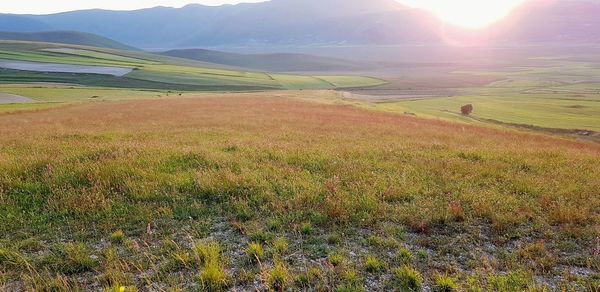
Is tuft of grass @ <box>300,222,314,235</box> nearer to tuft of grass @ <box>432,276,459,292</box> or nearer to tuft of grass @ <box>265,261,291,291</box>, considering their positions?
tuft of grass @ <box>265,261,291,291</box>

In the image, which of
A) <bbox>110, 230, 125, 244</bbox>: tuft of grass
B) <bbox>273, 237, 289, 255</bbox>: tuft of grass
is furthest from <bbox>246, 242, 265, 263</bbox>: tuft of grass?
<bbox>110, 230, 125, 244</bbox>: tuft of grass

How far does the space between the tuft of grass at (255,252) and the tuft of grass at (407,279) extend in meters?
2.42

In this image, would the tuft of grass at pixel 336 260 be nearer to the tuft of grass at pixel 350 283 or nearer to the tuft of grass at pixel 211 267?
the tuft of grass at pixel 350 283

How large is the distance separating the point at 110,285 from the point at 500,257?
6.99m

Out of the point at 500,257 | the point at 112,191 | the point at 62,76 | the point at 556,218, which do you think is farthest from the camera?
A: the point at 62,76

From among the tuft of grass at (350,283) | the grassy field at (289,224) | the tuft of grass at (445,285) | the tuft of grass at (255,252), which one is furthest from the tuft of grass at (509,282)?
the tuft of grass at (255,252)

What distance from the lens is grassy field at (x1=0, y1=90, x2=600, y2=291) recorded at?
7.14 meters

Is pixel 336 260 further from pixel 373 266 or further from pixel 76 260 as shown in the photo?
pixel 76 260

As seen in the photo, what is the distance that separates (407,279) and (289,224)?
304cm

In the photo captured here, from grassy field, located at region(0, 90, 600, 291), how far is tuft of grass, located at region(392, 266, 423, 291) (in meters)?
0.03

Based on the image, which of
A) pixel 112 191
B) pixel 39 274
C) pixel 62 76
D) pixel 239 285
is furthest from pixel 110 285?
pixel 62 76

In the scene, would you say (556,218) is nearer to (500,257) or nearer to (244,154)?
(500,257)

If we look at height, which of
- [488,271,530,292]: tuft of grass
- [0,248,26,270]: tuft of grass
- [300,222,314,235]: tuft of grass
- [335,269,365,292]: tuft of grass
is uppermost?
[300,222,314,235]: tuft of grass

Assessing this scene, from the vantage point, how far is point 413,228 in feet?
29.9
